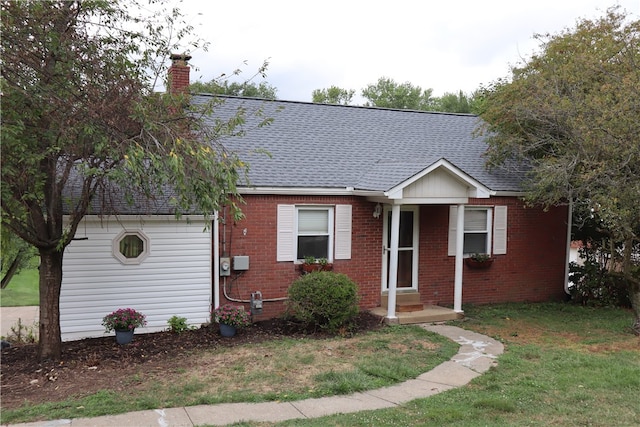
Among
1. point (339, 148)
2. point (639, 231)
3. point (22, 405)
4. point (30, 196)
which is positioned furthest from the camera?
point (339, 148)

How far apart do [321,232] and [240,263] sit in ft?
6.15

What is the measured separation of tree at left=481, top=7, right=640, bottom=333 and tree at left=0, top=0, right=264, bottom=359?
6.38 metres

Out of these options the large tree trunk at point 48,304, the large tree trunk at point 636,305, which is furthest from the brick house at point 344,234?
the large tree trunk at point 636,305

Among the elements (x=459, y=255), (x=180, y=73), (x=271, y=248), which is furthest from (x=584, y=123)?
(x=180, y=73)

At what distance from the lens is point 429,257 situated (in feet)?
39.5

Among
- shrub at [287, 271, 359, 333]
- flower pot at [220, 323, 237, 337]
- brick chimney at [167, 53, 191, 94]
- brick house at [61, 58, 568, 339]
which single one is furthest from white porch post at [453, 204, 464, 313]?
brick chimney at [167, 53, 191, 94]

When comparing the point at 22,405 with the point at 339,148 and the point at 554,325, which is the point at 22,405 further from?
the point at 554,325

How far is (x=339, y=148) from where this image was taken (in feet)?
41.4

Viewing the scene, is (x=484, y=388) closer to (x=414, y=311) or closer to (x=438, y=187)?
(x=414, y=311)

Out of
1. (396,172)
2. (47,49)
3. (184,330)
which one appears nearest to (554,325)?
(396,172)

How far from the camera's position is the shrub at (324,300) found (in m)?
9.29

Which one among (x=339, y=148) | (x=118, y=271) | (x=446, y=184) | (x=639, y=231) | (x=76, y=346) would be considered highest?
(x=339, y=148)

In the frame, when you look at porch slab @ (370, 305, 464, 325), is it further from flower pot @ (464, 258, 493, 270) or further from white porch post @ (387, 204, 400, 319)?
flower pot @ (464, 258, 493, 270)

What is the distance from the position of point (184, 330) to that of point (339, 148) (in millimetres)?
5542
